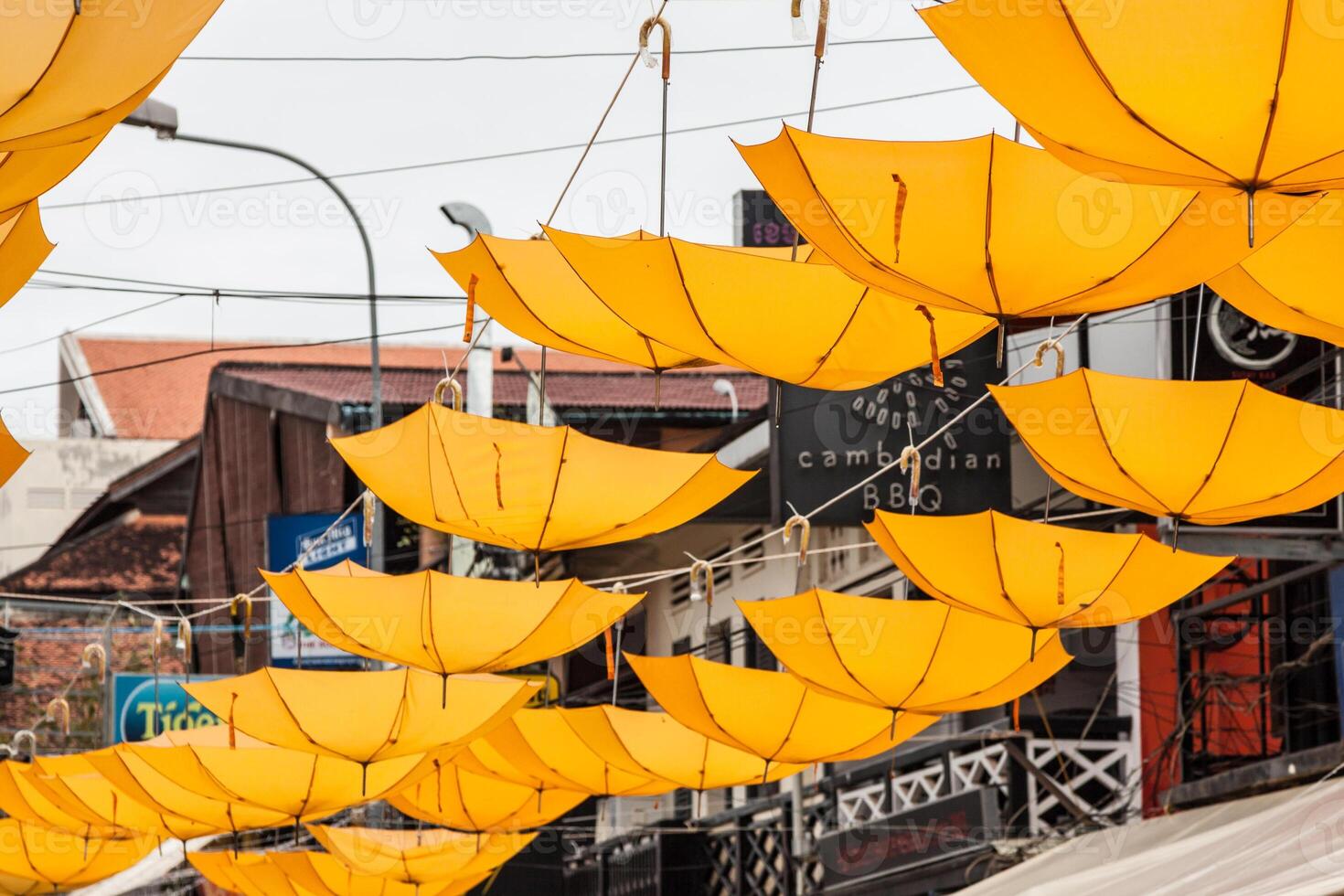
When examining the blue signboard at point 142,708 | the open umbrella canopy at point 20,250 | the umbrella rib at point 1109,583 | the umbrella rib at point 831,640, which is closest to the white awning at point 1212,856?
the umbrella rib at point 1109,583

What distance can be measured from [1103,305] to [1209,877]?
390 cm

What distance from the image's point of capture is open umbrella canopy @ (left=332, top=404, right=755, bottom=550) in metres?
8.38

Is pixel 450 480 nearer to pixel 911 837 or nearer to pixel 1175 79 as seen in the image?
pixel 1175 79

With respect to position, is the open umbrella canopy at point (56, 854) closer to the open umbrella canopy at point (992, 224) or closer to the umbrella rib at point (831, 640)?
the umbrella rib at point (831, 640)

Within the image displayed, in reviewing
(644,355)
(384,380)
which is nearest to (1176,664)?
(644,355)

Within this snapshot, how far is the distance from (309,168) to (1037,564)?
1005 centimetres

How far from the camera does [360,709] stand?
1044 centimetres

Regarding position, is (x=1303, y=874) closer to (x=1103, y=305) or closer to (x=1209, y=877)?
(x=1209, y=877)

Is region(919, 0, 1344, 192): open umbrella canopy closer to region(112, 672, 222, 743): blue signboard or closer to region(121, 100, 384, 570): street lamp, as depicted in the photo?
region(121, 100, 384, 570): street lamp

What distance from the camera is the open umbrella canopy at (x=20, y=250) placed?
554 cm

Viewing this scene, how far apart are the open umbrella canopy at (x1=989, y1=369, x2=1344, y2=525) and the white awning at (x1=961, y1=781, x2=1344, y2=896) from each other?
1.66 m

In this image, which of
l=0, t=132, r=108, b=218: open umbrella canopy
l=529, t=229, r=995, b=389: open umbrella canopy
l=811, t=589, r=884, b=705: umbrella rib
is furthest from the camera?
l=811, t=589, r=884, b=705: umbrella rib

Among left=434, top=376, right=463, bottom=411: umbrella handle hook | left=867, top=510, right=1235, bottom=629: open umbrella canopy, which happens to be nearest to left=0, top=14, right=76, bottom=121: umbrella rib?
left=434, top=376, right=463, bottom=411: umbrella handle hook

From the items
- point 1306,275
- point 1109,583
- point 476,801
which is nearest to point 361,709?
point 476,801
